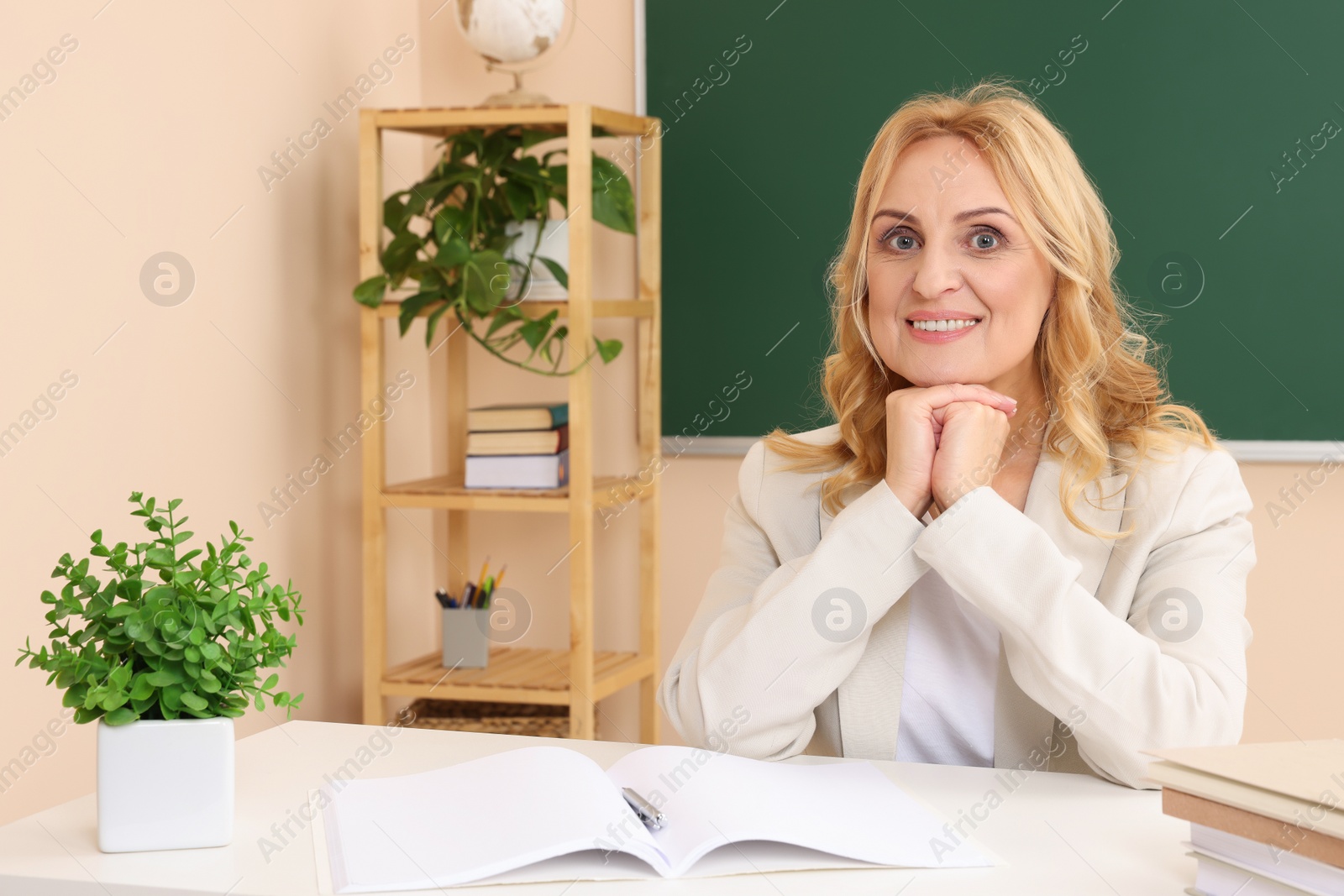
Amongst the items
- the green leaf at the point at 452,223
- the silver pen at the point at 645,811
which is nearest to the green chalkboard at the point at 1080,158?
the green leaf at the point at 452,223

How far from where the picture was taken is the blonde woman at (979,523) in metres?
1.22

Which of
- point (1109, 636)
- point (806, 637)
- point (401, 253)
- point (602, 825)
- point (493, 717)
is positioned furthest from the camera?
point (493, 717)

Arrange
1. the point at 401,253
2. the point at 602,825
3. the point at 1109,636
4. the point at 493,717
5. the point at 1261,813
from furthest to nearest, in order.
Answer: the point at 493,717, the point at 401,253, the point at 1109,636, the point at 602,825, the point at 1261,813

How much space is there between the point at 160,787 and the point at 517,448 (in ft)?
5.59

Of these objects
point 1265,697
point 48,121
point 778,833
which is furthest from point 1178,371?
point 48,121

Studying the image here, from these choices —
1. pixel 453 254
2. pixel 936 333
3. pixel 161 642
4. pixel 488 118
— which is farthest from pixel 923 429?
pixel 488 118

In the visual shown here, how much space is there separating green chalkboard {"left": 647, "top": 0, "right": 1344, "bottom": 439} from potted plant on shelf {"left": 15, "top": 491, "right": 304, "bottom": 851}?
1.94 m

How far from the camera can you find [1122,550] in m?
1.37

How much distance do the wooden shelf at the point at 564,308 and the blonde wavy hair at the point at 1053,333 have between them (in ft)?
3.26

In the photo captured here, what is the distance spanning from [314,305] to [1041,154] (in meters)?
1.70

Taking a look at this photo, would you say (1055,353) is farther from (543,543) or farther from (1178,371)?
(543,543)

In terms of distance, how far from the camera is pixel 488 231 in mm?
2619

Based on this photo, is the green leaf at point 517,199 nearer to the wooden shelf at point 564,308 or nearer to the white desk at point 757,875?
the wooden shelf at point 564,308

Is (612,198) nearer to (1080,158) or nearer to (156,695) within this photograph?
(1080,158)
